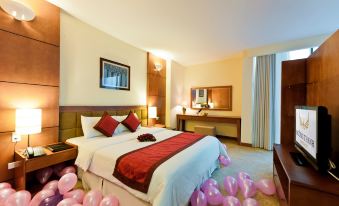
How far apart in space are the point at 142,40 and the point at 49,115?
2.40 meters

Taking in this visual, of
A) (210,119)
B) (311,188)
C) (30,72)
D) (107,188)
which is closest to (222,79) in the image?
(210,119)

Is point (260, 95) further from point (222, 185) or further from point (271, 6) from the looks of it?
point (222, 185)

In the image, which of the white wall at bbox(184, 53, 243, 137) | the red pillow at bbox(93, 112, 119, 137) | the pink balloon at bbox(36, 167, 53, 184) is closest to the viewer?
the pink balloon at bbox(36, 167, 53, 184)

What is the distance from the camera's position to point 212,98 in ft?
17.4

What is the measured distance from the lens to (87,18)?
8.91 feet

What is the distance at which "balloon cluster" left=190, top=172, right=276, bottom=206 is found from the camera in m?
1.63

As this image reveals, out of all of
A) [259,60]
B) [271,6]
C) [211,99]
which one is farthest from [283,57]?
[211,99]

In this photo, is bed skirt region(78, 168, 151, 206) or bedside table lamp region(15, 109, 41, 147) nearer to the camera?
bed skirt region(78, 168, 151, 206)

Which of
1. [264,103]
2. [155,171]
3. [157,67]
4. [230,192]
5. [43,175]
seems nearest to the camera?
[155,171]

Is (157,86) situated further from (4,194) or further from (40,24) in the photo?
(4,194)

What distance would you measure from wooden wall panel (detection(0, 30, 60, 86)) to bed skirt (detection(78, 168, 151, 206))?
1.50 meters

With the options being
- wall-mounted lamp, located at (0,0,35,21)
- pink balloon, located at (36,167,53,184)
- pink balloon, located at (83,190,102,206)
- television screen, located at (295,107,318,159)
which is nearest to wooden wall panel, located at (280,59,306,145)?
television screen, located at (295,107,318,159)

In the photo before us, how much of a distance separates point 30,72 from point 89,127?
1.14 metres

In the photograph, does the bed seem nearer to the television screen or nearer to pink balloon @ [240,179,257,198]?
pink balloon @ [240,179,257,198]
